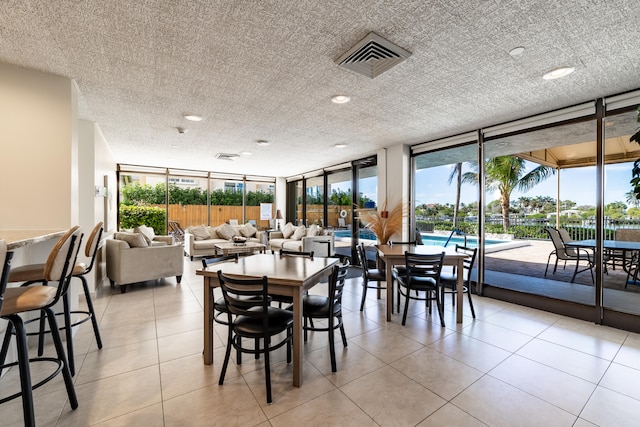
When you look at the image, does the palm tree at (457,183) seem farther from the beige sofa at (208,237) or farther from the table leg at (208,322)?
the beige sofa at (208,237)

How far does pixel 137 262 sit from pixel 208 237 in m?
3.27

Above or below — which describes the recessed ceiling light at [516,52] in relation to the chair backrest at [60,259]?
above

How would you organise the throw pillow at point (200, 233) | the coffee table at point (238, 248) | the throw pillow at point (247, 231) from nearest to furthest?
the coffee table at point (238, 248), the throw pillow at point (200, 233), the throw pillow at point (247, 231)

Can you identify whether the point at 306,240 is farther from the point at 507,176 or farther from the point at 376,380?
the point at 376,380

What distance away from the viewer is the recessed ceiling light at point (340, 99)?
10.2 ft

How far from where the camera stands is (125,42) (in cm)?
212

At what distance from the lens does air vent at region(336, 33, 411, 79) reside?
2.10 meters

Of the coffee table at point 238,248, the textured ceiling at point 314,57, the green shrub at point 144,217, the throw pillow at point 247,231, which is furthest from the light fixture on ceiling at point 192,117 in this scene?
the green shrub at point 144,217

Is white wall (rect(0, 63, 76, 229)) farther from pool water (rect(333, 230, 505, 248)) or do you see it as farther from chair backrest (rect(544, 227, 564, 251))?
chair backrest (rect(544, 227, 564, 251))

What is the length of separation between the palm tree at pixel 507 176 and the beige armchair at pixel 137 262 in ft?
17.3

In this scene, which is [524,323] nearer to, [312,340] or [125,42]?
[312,340]

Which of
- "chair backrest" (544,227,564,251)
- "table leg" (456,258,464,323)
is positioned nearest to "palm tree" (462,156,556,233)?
"chair backrest" (544,227,564,251)

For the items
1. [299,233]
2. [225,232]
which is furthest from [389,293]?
[225,232]

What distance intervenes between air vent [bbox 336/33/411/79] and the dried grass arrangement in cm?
302
